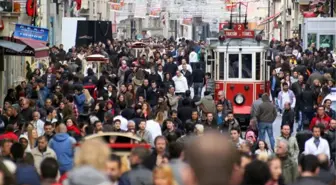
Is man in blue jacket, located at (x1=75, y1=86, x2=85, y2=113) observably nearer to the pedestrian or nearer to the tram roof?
the pedestrian

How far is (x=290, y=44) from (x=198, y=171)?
5283 cm

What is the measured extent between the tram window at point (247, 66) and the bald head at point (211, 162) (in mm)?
25138

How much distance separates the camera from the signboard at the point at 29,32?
29.8 metres

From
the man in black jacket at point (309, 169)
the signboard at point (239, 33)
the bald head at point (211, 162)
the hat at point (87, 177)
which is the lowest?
the man in black jacket at point (309, 169)

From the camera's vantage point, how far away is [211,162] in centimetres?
566

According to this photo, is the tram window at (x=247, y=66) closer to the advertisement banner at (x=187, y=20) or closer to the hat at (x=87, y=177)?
the hat at (x=87, y=177)

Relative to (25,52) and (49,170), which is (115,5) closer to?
(25,52)

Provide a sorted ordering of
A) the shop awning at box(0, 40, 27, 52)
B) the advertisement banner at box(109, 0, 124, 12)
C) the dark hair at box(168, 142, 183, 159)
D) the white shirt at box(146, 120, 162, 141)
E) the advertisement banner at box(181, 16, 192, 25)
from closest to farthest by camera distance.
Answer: the dark hair at box(168, 142, 183, 159) < the white shirt at box(146, 120, 162, 141) < the shop awning at box(0, 40, 27, 52) < the advertisement banner at box(109, 0, 124, 12) < the advertisement banner at box(181, 16, 192, 25)

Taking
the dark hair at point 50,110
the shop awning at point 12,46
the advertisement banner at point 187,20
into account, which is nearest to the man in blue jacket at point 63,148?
the dark hair at point 50,110

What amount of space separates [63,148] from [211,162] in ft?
37.5

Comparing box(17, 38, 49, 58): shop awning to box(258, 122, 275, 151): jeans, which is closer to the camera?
box(258, 122, 275, 151): jeans

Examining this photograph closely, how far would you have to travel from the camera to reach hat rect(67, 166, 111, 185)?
28.2ft

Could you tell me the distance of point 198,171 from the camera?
5.67 m

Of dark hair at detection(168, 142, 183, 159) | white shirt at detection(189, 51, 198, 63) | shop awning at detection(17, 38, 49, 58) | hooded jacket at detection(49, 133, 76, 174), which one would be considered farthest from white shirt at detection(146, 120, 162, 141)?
white shirt at detection(189, 51, 198, 63)
